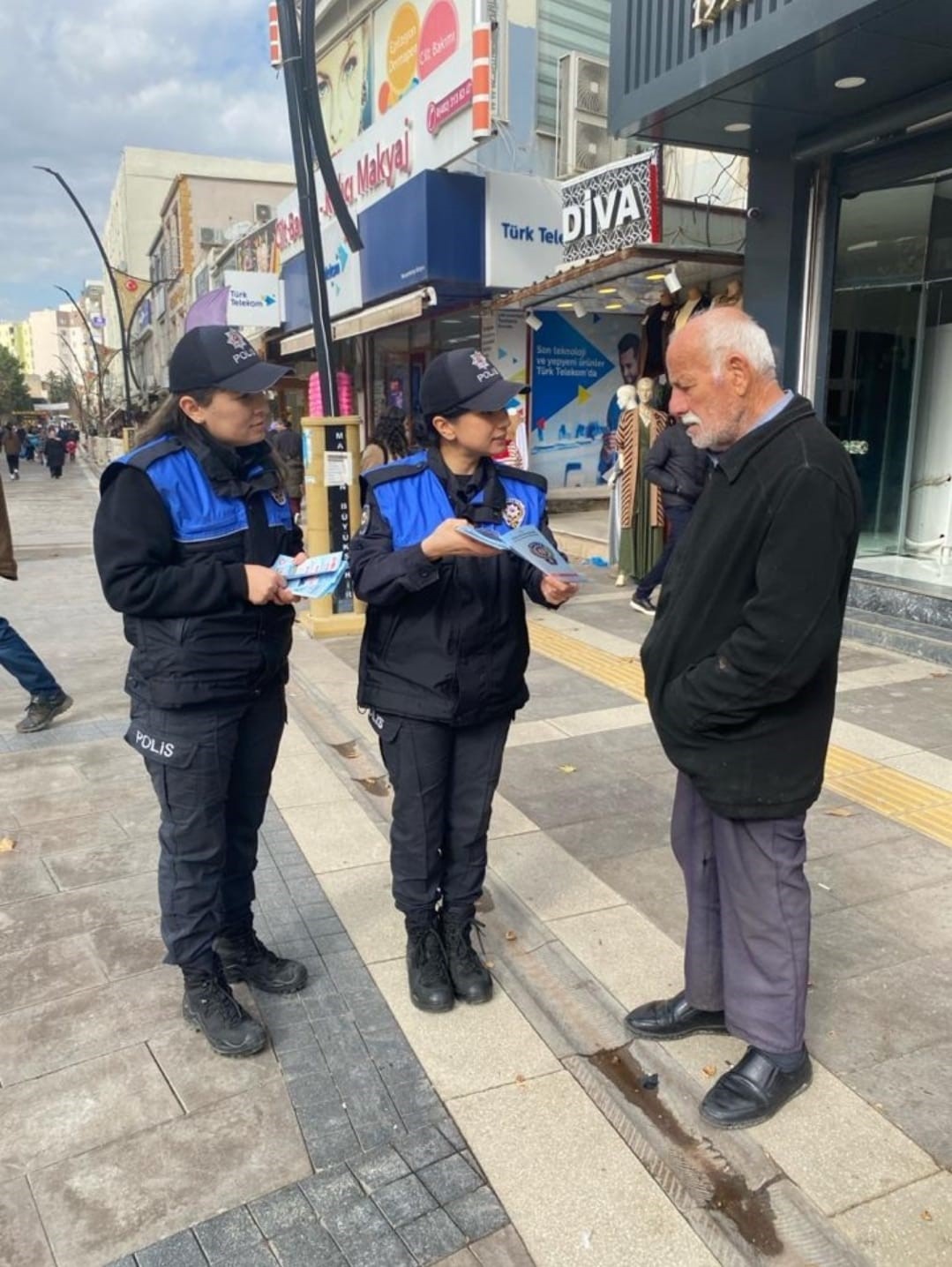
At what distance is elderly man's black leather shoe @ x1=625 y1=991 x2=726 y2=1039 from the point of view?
269 centimetres

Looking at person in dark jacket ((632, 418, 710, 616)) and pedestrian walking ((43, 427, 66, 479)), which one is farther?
pedestrian walking ((43, 427, 66, 479))

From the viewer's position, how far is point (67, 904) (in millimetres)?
3482

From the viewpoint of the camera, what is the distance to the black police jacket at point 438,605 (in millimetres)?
2646

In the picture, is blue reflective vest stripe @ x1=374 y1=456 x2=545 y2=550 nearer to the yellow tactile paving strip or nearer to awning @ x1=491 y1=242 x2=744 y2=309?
the yellow tactile paving strip

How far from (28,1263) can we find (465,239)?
11510 millimetres

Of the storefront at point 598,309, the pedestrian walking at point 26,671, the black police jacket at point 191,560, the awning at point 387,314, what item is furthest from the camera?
the awning at point 387,314

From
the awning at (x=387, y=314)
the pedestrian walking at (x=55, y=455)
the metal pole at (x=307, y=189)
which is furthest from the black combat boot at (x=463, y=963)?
the pedestrian walking at (x=55, y=455)

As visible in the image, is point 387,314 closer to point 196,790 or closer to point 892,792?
point 892,792

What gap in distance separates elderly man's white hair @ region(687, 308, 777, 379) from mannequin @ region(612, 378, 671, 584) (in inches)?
262

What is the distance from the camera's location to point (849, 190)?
7.24 meters

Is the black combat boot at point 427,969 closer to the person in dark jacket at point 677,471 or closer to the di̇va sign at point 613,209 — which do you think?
the person in dark jacket at point 677,471

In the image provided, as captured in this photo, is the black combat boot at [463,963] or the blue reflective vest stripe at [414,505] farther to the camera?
the black combat boot at [463,963]

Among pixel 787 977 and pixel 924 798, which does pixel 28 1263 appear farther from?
pixel 924 798

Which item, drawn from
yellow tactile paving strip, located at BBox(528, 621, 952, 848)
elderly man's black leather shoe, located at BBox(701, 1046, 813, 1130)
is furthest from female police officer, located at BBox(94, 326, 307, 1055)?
yellow tactile paving strip, located at BBox(528, 621, 952, 848)
